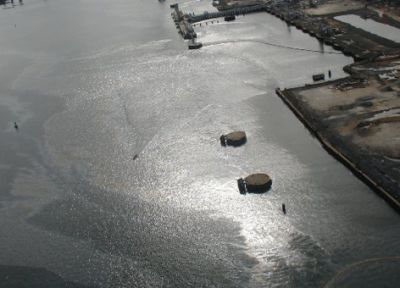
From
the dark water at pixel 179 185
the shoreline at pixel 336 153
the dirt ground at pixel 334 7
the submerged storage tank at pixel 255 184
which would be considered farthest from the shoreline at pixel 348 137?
the dirt ground at pixel 334 7

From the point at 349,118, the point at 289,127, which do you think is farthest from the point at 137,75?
Answer: the point at 349,118

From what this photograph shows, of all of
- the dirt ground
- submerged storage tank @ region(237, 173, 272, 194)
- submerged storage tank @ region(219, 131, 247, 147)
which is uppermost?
the dirt ground

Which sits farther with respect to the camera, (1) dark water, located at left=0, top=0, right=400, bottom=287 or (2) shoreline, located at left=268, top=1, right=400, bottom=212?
(2) shoreline, located at left=268, top=1, right=400, bottom=212

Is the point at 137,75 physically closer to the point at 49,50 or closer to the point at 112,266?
the point at 49,50

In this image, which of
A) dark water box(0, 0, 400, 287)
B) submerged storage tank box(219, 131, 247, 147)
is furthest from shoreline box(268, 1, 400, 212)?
submerged storage tank box(219, 131, 247, 147)

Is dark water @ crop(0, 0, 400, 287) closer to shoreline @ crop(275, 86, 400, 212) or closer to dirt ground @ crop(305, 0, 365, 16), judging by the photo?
shoreline @ crop(275, 86, 400, 212)

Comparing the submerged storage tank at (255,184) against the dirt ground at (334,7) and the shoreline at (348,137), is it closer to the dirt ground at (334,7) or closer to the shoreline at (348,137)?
the shoreline at (348,137)
